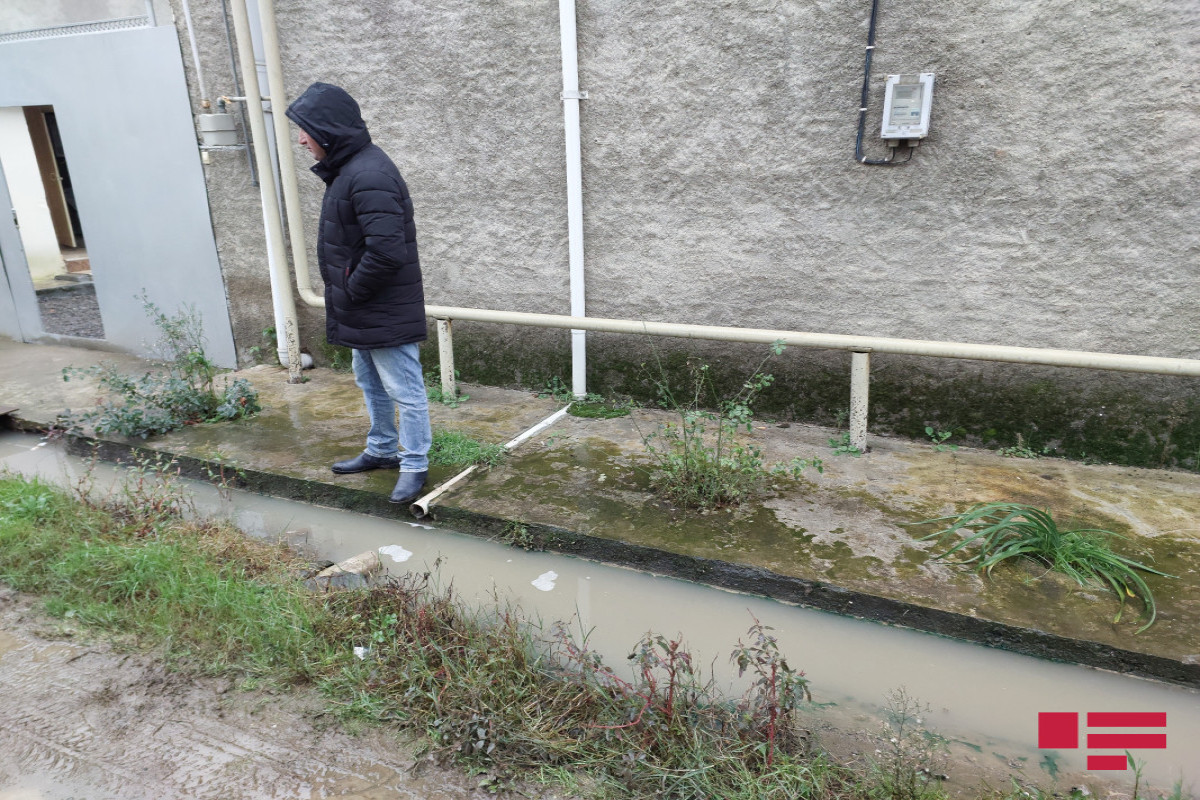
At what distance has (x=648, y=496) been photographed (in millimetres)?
3637

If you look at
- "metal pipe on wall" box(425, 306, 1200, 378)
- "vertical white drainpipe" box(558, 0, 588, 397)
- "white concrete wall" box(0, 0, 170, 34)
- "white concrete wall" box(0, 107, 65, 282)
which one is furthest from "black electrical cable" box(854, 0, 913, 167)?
"white concrete wall" box(0, 107, 65, 282)

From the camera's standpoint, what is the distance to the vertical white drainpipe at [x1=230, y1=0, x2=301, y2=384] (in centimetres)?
505

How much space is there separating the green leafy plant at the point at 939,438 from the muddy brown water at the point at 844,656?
62.5 inches

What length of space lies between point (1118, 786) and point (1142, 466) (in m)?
2.23

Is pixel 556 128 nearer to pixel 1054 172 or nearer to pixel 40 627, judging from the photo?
pixel 1054 172

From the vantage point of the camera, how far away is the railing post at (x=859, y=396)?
3.90 meters

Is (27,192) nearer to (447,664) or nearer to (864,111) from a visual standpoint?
(447,664)

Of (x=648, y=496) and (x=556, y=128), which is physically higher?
(x=556, y=128)

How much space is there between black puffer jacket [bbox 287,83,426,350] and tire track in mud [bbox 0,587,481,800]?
1.62 m

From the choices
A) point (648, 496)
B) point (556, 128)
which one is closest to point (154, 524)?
point (648, 496)

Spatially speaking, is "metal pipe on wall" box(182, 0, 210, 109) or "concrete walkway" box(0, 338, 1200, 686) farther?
"metal pipe on wall" box(182, 0, 210, 109)

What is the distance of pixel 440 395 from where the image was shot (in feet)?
16.5

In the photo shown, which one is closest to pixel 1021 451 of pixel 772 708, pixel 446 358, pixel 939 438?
pixel 939 438

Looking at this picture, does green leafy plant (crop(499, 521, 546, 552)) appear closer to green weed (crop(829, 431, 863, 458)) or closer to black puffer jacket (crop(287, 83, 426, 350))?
black puffer jacket (crop(287, 83, 426, 350))
